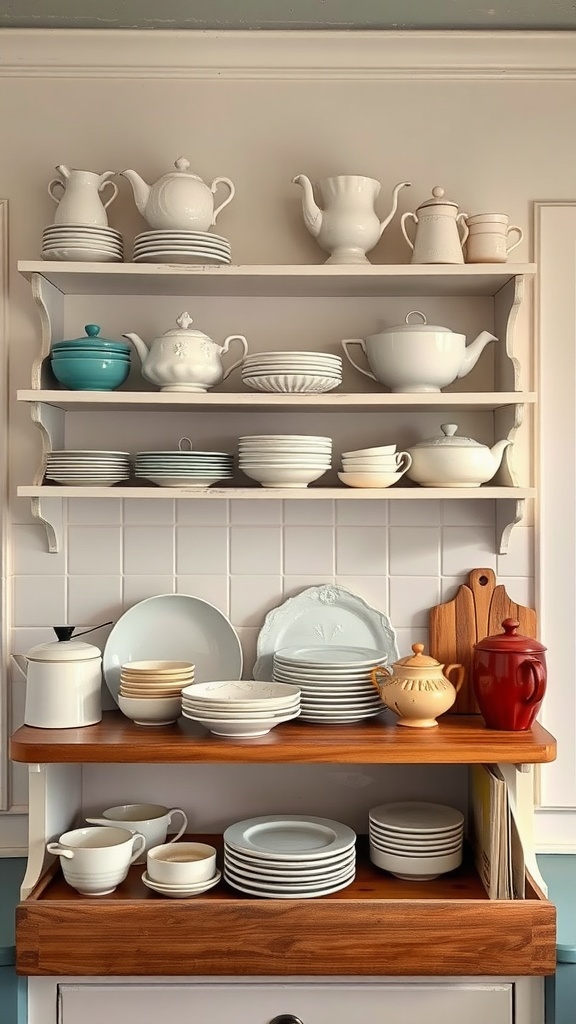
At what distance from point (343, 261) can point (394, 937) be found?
1.27 m

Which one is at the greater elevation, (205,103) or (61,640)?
(205,103)

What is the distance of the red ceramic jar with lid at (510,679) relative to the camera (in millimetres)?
1855

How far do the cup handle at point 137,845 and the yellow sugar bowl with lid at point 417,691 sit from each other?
533mm

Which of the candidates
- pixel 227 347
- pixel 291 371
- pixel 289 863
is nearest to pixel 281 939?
pixel 289 863

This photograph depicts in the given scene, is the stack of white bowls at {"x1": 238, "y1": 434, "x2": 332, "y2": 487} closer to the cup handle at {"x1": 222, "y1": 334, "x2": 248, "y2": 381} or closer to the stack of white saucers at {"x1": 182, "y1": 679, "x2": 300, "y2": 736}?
the cup handle at {"x1": 222, "y1": 334, "x2": 248, "y2": 381}

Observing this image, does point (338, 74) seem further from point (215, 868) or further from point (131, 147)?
point (215, 868)

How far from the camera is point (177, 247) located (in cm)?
194

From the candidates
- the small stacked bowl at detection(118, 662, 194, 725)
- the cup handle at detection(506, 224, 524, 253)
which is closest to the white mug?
the cup handle at detection(506, 224, 524, 253)

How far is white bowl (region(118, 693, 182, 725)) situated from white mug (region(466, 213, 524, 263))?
1068mm

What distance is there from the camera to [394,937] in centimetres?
172

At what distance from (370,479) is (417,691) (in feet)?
1.36

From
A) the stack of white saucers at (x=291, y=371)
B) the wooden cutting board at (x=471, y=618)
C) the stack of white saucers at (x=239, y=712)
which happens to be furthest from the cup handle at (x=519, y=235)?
the stack of white saucers at (x=239, y=712)

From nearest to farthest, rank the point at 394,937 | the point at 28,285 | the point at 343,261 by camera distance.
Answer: the point at 394,937
the point at 343,261
the point at 28,285

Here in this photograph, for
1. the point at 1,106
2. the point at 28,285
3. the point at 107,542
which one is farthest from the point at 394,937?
the point at 1,106
